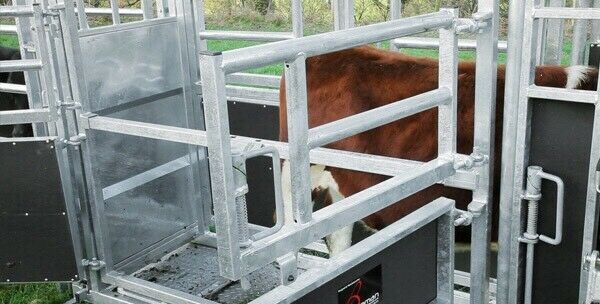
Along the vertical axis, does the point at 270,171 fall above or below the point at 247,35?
below

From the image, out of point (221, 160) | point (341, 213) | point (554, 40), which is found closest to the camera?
point (221, 160)

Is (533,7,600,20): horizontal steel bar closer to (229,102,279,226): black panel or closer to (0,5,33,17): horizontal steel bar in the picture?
(229,102,279,226): black panel

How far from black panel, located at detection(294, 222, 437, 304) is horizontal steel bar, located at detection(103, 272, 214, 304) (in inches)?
61.1

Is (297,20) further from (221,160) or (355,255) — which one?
(221,160)

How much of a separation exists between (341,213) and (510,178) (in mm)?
892

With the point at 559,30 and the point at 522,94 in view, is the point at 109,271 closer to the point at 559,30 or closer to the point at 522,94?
the point at 522,94

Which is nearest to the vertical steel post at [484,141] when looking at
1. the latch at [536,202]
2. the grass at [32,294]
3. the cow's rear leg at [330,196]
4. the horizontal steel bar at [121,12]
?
the latch at [536,202]

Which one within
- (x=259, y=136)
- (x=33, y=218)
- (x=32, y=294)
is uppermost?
(x=259, y=136)

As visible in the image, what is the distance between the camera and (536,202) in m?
2.35

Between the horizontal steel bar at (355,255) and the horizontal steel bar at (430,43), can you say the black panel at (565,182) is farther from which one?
the horizontal steel bar at (430,43)

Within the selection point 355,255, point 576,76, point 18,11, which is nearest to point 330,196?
point 576,76

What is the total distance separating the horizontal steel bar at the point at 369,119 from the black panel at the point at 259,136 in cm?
208

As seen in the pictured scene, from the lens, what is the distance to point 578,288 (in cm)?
243

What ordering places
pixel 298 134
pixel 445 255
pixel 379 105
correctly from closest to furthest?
pixel 298 134 → pixel 445 255 → pixel 379 105
